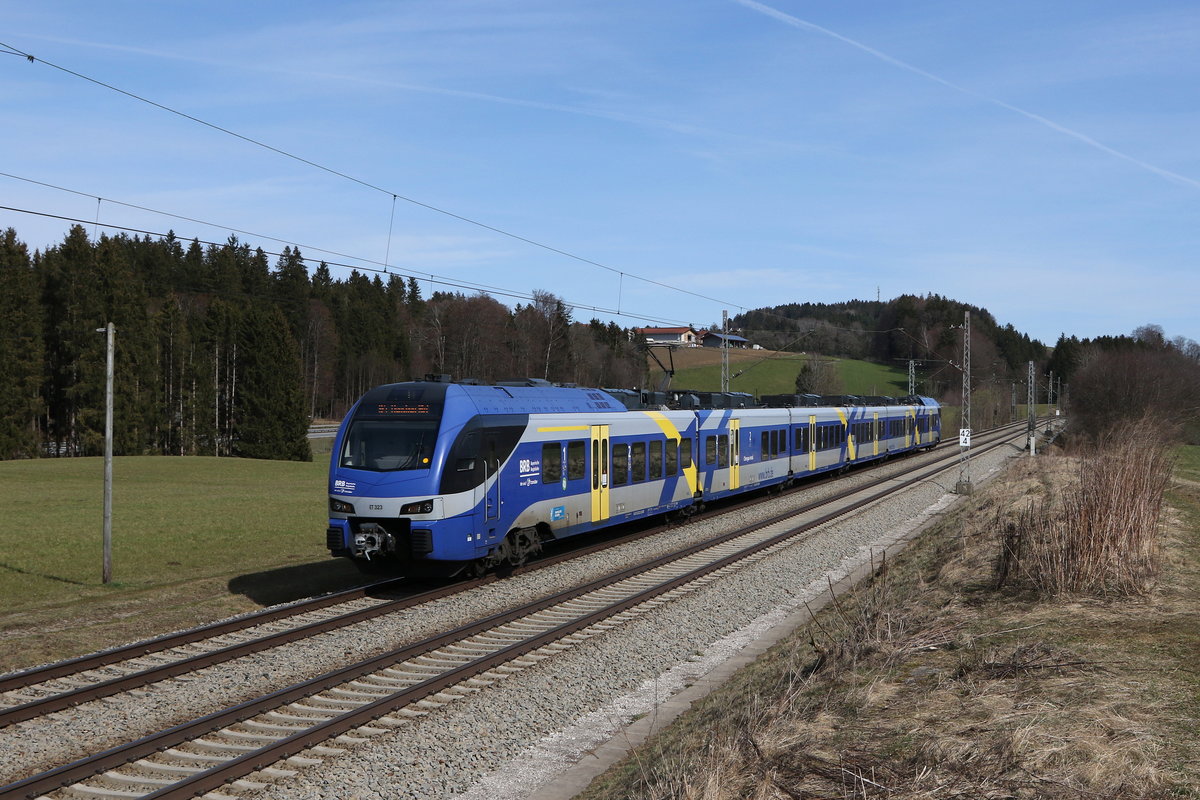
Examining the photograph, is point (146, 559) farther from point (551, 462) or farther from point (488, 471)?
point (551, 462)

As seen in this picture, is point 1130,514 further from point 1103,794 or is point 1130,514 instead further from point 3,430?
point 3,430

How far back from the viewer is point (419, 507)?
14.4 m

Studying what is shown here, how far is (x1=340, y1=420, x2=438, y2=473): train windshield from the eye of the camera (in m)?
14.7

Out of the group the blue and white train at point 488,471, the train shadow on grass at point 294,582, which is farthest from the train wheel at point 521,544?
the train shadow on grass at point 294,582

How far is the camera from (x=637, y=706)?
9.74 metres

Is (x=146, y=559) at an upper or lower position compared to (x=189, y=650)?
lower

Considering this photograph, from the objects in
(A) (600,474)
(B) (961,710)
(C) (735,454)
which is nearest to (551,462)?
(A) (600,474)

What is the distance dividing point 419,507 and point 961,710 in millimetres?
8927

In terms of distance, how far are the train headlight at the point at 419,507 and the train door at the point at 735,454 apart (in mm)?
14166

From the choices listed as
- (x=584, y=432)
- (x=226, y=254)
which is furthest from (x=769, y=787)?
(x=226, y=254)

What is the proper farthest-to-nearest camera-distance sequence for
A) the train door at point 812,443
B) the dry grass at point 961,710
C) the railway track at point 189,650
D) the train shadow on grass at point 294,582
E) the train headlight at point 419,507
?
the train door at point 812,443, the train shadow on grass at point 294,582, the train headlight at point 419,507, the railway track at point 189,650, the dry grass at point 961,710

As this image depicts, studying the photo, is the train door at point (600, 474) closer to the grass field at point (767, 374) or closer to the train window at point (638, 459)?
the train window at point (638, 459)

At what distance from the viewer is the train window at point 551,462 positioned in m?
17.1

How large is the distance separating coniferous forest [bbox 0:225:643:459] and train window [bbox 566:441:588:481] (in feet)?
75.7
